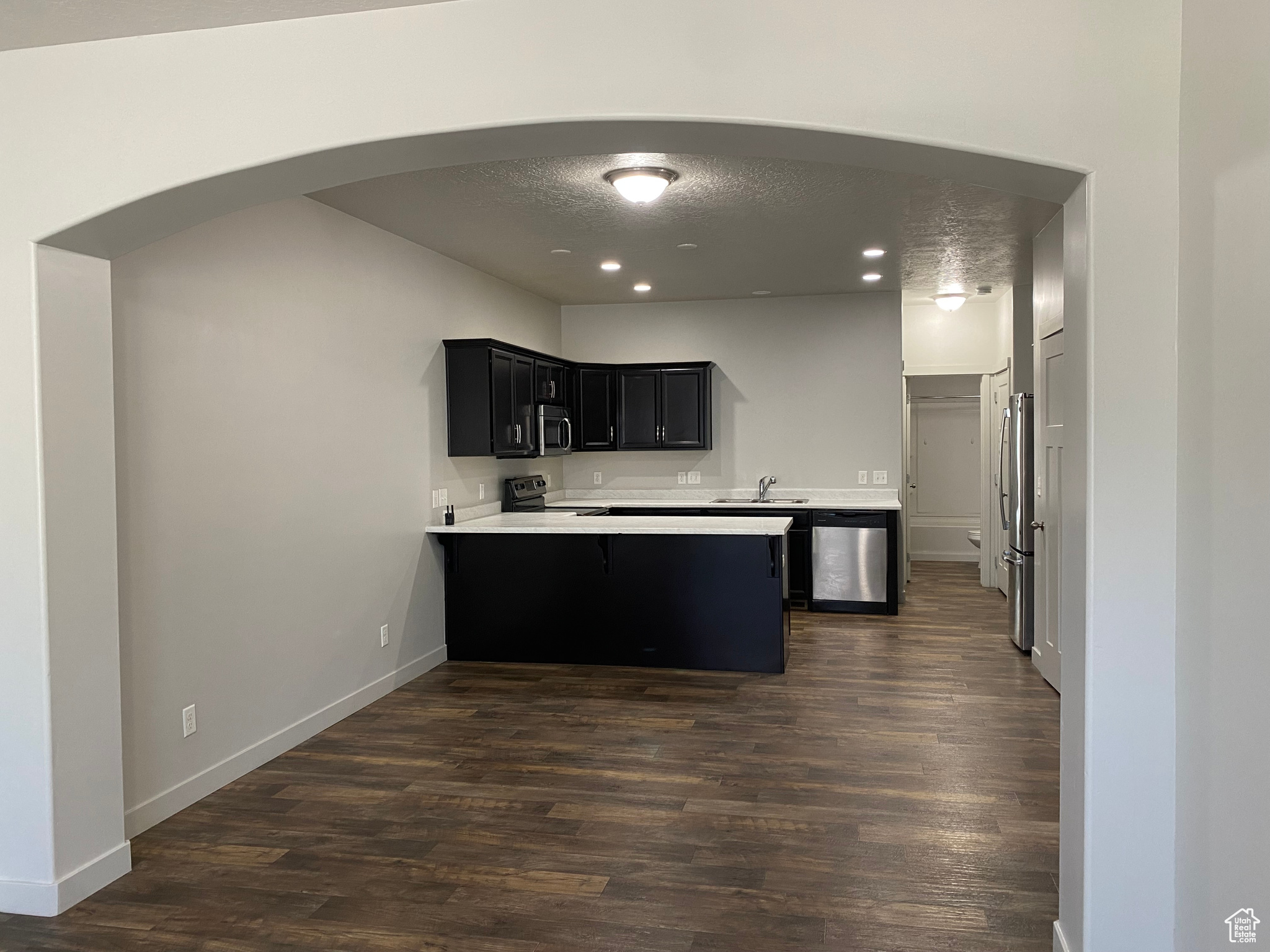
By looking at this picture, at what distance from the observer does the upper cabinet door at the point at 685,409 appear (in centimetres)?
795

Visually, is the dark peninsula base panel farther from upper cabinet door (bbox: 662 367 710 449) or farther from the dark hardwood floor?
upper cabinet door (bbox: 662 367 710 449)

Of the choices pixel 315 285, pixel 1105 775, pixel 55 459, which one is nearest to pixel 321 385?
pixel 315 285

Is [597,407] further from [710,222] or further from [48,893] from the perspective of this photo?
[48,893]

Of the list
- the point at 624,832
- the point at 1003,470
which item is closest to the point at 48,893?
the point at 624,832

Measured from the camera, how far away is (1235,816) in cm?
188

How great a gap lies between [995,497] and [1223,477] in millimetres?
7067

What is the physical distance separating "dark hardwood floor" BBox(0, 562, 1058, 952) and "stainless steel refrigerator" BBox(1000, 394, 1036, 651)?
2.86 feet

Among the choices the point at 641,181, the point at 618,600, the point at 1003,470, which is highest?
the point at 641,181

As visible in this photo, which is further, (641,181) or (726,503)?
(726,503)

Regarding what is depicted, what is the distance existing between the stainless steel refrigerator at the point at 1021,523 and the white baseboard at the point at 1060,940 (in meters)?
3.69

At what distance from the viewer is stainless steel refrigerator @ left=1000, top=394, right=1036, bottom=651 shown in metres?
5.87

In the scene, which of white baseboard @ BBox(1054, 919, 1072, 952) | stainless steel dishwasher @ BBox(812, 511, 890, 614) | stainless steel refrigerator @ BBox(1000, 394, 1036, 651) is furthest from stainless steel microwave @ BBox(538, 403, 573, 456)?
white baseboard @ BBox(1054, 919, 1072, 952)

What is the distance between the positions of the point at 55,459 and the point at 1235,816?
3.30 metres

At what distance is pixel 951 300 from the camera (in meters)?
7.91
